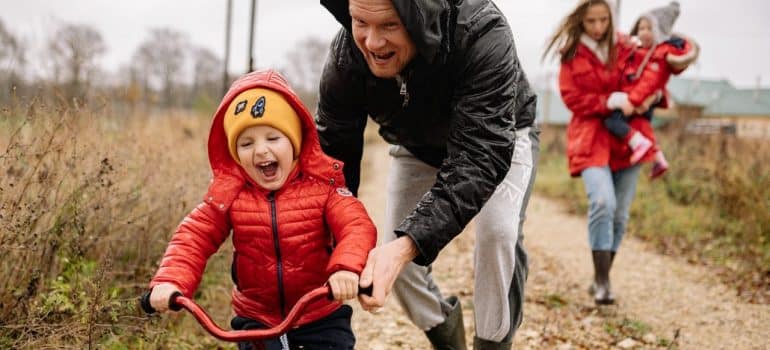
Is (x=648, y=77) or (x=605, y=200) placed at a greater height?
(x=648, y=77)

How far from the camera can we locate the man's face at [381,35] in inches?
83.8

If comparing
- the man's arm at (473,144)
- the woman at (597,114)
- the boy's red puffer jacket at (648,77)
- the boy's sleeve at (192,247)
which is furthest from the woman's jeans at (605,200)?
the boy's sleeve at (192,247)

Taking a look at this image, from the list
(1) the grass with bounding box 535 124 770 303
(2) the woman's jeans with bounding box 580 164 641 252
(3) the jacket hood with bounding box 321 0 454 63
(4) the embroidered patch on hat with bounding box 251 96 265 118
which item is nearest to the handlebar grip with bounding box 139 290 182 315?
(4) the embroidered patch on hat with bounding box 251 96 265 118

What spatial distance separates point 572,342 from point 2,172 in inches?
131

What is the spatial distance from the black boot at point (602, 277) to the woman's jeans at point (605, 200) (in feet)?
0.17

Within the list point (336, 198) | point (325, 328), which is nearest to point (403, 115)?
point (336, 198)

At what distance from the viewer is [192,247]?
2.46 m

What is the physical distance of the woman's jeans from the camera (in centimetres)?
471

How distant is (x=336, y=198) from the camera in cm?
259

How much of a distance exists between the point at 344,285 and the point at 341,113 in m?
0.95

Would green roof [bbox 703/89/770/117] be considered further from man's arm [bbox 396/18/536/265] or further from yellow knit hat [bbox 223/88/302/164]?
yellow knit hat [bbox 223/88/302/164]

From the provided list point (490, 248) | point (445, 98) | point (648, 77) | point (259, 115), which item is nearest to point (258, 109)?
point (259, 115)

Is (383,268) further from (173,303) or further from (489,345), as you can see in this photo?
(489,345)

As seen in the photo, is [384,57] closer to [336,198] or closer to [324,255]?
[336,198]
